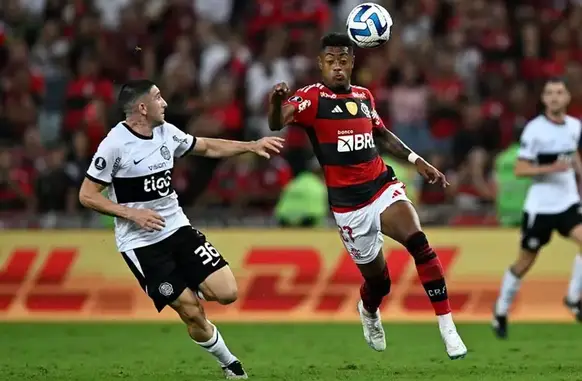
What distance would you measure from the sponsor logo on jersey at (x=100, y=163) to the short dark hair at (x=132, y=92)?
1.79 ft

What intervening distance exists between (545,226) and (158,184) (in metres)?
5.87

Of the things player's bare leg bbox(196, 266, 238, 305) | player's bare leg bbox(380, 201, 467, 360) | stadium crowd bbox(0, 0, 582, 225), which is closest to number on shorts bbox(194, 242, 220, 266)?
player's bare leg bbox(196, 266, 238, 305)

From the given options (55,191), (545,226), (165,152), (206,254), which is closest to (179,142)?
(165,152)

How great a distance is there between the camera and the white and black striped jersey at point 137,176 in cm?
1075

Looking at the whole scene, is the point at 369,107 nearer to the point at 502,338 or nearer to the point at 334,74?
the point at 334,74

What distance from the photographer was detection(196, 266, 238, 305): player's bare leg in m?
10.7

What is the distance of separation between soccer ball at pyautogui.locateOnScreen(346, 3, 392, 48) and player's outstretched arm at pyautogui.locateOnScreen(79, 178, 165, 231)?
234 centimetres

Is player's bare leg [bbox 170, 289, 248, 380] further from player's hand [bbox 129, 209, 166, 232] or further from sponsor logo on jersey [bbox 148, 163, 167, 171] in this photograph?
sponsor logo on jersey [bbox 148, 163, 167, 171]

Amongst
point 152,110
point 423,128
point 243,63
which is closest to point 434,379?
point 152,110

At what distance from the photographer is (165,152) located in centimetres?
1100

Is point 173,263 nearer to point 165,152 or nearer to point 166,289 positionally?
point 166,289

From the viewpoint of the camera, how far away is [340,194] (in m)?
11.5

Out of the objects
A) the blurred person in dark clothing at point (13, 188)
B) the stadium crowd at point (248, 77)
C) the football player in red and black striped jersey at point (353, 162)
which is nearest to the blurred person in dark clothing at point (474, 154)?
the stadium crowd at point (248, 77)

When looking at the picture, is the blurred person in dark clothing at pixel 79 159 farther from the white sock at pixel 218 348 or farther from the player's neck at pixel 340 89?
the white sock at pixel 218 348
